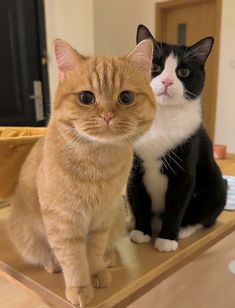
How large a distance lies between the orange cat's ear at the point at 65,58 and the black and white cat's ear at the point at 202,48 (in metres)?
0.33

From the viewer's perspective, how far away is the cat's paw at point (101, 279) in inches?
25.9

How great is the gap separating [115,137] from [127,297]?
0.31m

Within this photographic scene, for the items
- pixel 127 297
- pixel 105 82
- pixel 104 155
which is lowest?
Answer: pixel 127 297

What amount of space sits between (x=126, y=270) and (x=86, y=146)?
29 cm

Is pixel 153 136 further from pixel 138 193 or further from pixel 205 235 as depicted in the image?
pixel 205 235

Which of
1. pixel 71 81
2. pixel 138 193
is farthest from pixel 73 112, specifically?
pixel 138 193

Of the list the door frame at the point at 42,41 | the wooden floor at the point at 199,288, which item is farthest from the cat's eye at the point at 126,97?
the door frame at the point at 42,41

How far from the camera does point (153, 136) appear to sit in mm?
798

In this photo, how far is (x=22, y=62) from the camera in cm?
307

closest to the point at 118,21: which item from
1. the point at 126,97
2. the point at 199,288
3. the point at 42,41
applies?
the point at 42,41

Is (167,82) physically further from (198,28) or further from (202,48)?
(198,28)

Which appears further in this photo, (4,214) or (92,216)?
(4,214)

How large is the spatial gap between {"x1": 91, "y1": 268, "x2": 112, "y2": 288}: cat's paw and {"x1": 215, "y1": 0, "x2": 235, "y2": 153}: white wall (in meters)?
2.75

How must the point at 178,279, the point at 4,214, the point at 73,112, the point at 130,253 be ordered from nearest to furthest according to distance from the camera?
the point at 73,112, the point at 130,253, the point at 4,214, the point at 178,279
